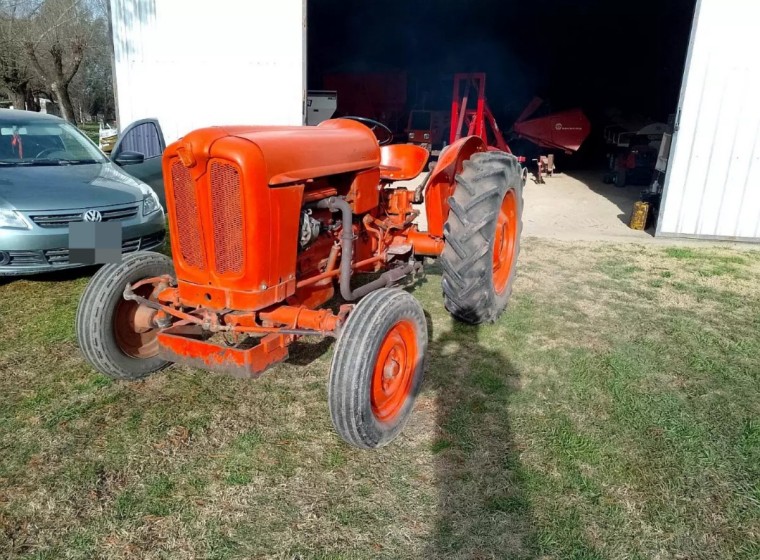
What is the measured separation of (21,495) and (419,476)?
1.59 metres

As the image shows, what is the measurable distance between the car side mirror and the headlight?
5.16 ft

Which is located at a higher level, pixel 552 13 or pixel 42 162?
pixel 552 13

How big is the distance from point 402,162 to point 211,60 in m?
5.59

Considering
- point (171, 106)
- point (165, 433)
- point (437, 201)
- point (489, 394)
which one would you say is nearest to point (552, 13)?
point (171, 106)

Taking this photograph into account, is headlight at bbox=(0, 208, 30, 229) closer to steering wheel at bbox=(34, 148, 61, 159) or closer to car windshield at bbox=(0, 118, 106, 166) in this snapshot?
car windshield at bbox=(0, 118, 106, 166)

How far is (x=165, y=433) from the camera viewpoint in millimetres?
2723

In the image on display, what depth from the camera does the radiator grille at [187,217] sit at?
2453 millimetres

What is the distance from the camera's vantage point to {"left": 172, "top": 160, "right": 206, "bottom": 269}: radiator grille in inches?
96.6

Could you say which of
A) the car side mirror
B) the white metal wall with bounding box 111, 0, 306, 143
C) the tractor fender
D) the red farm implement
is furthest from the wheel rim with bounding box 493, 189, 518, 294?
the red farm implement

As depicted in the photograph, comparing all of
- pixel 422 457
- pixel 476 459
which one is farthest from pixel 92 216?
pixel 476 459

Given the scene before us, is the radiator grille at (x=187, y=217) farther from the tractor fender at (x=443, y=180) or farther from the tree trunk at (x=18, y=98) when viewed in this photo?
the tree trunk at (x=18, y=98)

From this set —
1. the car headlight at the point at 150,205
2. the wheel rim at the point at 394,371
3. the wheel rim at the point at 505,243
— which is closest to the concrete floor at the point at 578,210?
the wheel rim at the point at 505,243

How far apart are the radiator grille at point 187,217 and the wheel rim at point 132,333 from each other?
0.63 metres

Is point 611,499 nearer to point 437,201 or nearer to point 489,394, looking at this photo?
point 489,394
